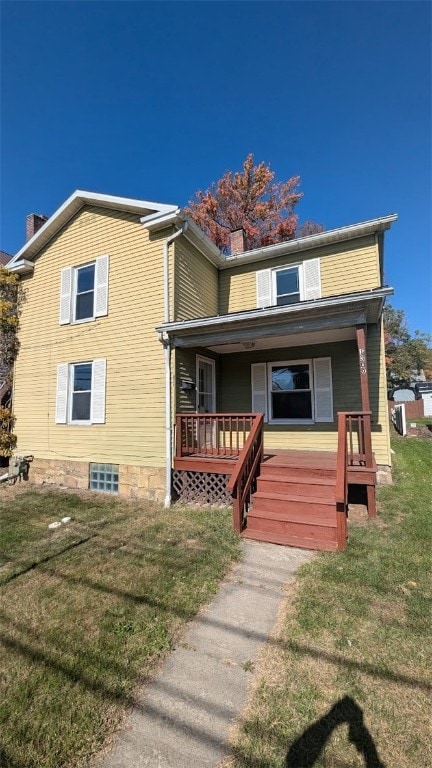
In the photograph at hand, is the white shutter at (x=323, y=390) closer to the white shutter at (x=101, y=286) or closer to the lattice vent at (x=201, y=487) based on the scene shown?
the lattice vent at (x=201, y=487)

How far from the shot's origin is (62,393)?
9172mm

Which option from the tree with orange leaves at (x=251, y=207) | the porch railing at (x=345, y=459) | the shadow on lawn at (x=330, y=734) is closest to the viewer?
the shadow on lawn at (x=330, y=734)

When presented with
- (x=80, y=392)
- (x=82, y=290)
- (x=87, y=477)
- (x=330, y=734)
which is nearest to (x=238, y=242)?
(x=82, y=290)

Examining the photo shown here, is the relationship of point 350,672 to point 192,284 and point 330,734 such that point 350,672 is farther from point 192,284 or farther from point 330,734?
point 192,284

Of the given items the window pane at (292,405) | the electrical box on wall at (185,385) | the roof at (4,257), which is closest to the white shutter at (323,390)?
the window pane at (292,405)

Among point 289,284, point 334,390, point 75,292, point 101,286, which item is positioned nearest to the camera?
point 334,390

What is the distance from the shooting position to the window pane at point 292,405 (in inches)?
337

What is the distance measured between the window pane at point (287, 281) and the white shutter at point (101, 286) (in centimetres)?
455

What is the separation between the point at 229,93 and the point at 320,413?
38.5 feet

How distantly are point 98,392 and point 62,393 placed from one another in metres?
1.32

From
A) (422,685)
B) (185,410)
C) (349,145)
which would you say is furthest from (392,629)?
(349,145)

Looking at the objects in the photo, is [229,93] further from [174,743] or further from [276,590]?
[174,743]

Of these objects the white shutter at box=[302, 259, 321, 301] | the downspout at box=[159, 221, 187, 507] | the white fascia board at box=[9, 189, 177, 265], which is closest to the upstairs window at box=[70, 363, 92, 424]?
the downspout at box=[159, 221, 187, 507]

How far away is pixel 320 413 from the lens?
827 centimetres
